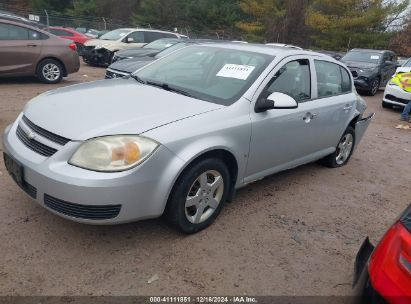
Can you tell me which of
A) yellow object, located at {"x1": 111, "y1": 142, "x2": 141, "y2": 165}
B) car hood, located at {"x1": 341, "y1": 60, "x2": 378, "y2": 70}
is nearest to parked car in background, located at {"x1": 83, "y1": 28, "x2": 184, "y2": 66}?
car hood, located at {"x1": 341, "y1": 60, "x2": 378, "y2": 70}

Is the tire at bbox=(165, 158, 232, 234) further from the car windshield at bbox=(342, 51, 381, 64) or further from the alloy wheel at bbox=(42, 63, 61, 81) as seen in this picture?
the car windshield at bbox=(342, 51, 381, 64)

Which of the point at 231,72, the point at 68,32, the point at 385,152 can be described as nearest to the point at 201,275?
the point at 231,72

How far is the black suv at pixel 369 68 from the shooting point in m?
13.6

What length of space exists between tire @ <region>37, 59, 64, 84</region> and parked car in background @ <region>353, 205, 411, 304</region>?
9189mm

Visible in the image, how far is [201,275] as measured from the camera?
2850 mm

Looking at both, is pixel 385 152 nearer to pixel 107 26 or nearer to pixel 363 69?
pixel 363 69

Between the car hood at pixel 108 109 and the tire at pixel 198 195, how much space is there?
45 centimetres

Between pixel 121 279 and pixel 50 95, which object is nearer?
pixel 121 279

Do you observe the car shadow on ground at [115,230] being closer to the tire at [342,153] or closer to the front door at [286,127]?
the front door at [286,127]

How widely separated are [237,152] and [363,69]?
11.8m

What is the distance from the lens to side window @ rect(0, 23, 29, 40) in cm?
867

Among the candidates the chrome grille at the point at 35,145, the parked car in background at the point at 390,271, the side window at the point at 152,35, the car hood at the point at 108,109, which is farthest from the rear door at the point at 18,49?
the parked car in background at the point at 390,271

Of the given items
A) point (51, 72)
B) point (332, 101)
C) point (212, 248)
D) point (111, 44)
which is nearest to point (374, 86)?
point (111, 44)

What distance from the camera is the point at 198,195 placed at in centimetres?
325
